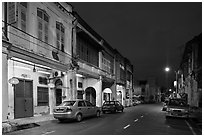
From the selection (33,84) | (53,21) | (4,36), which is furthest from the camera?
(53,21)

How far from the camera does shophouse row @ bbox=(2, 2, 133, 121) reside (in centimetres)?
1366

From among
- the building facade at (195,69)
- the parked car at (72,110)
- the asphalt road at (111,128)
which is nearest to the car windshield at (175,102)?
the building facade at (195,69)

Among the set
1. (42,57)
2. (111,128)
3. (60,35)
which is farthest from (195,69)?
(42,57)

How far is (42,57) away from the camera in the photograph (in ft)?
54.7

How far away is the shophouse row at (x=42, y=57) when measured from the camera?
13.7 meters

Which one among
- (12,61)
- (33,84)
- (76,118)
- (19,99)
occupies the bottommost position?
(76,118)

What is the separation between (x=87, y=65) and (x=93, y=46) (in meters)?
3.34

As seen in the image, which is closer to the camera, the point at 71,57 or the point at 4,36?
the point at 4,36

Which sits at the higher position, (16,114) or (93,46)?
(93,46)

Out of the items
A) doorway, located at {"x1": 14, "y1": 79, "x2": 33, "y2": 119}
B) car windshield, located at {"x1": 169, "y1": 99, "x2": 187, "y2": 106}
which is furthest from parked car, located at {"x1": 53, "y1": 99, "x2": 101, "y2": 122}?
car windshield, located at {"x1": 169, "y1": 99, "x2": 187, "y2": 106}

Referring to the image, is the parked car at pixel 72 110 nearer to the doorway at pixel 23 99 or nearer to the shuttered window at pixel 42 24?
the doorway at pixel 23 99

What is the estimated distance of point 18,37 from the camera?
14570mm

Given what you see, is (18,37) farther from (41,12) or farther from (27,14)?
(41,12)

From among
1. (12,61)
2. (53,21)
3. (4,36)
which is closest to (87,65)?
(53,21)
